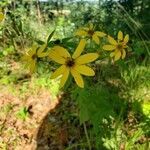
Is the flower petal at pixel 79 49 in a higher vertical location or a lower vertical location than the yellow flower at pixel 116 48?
higher

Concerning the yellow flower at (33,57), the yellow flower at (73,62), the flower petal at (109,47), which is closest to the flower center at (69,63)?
the yellow flower at (73,62)

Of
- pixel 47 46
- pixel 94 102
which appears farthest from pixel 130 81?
pixel 47 46

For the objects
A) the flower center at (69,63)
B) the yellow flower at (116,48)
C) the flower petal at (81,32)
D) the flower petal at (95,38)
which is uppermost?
the flower center at (69,63)

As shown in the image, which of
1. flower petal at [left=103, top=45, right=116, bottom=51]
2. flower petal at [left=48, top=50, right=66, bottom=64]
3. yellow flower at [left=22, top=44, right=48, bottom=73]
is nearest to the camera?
flower petal at [left=48, top=50, right=66, bottom=64]

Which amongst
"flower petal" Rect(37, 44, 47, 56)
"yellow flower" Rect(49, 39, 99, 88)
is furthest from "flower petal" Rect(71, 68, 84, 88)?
"flower petal" Rect(37, 44, 47, 56)

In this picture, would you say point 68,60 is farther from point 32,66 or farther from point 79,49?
point 32,66

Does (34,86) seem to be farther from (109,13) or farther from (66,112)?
(109,13)

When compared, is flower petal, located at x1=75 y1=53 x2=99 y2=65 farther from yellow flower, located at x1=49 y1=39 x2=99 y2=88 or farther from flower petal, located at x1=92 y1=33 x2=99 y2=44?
flower petal, located at x1=92 y1=33 x2=99 y2=44

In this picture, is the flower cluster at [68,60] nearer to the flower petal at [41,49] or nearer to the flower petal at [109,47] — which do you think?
the flower petal at [41,49]
